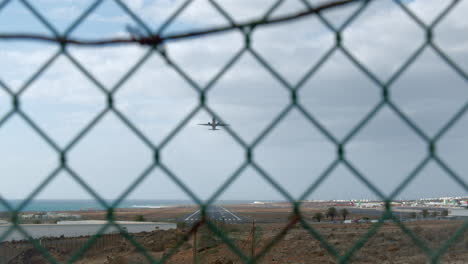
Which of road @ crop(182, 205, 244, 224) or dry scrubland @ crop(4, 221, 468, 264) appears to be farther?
dry scrubland @ crop(4, 221, 468, 264)

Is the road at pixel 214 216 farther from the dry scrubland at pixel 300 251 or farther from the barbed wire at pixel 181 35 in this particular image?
the dry scrubland at pixel 300 251

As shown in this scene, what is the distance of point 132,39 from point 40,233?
21045mm

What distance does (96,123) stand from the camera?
1309mm

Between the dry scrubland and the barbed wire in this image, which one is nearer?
the barbed wire

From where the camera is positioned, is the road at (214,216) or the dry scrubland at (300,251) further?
the dry scrubland at (300,251)

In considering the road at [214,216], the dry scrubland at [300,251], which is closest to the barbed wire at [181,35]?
the road at [214,216]

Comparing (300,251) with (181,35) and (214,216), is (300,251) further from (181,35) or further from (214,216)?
(181,35)

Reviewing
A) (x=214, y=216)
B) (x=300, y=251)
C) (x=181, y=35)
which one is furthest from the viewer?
(x=300, y=251)

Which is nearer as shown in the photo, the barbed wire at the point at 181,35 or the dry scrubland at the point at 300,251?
the barbed wire at the point at 181,35

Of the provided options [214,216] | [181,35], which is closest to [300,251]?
[214,216]

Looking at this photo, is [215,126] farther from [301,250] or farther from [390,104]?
[301,250]

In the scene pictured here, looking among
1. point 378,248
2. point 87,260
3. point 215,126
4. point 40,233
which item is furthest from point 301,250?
point 215,126

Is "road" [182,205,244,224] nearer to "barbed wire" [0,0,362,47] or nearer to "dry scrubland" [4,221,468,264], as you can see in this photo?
"barbed wire" [0,0,362,47]

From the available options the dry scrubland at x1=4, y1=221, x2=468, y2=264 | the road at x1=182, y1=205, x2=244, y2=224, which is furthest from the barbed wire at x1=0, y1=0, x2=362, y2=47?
the dry scrubland at x1=4, y1=221, x2=468, y2=264
